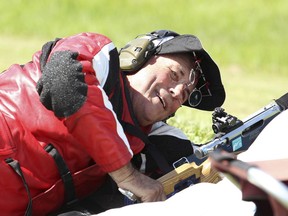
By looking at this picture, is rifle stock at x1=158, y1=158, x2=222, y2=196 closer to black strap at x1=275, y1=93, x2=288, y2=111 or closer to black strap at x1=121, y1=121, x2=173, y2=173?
black strap at x1=121, y1=121, x2=173, y2=173

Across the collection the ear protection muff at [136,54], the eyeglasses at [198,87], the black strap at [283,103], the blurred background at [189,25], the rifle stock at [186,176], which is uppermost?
the ear protection muff at [136,54]

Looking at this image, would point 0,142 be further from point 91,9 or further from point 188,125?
point 91,9

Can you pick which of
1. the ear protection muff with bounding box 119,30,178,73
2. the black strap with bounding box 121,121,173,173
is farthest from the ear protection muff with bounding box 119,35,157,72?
the black strap with bounding box 121,121,173,173

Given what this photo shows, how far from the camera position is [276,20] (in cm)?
1496

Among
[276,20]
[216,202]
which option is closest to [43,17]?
[276,20]

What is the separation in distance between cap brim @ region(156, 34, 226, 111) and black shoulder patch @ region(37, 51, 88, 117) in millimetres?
646

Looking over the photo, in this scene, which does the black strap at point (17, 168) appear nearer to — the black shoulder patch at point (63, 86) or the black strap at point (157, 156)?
the black shoulder patch at point (63, 86)

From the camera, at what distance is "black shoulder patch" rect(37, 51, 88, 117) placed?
10.2ft

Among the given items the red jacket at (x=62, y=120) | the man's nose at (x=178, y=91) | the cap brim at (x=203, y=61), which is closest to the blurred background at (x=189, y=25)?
the cap brim at (x=203, y=61)

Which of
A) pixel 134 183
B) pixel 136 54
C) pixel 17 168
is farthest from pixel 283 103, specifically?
pixel 17 168

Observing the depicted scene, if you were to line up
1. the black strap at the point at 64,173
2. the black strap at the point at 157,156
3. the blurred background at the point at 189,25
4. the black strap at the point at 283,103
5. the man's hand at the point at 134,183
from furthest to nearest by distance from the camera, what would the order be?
the blurred background at the point at 189,25, the black strap at the point at 283,103, the black strap at the point at 157,156, the black strap at the point at 64,173, the man's hand at the point at 134,183

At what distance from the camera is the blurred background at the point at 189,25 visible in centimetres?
1387

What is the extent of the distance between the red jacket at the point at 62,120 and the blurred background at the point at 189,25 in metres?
9.54

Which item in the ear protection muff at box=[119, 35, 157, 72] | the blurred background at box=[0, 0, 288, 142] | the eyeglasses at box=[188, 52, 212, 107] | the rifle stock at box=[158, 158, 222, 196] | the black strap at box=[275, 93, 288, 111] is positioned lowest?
the blurred background at box=[0, 0, 288, 142]
